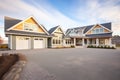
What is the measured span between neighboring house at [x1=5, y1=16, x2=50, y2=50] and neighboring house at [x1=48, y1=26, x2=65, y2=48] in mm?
1364

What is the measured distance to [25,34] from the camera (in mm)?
17562

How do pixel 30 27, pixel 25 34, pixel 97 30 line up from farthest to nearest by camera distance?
pixel 97 30 → pixel 30 27 → pixel 25 34

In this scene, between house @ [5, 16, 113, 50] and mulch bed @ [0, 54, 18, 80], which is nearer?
mulch bed @ [0, 54, 18, 80]

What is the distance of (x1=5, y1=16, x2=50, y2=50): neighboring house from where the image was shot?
655 inches

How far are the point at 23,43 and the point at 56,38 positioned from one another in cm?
960

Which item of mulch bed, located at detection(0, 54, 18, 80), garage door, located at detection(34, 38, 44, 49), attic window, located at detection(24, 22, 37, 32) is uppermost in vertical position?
attic window, located at detection(24, 22, 37, 32)

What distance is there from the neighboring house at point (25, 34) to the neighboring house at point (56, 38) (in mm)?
1364

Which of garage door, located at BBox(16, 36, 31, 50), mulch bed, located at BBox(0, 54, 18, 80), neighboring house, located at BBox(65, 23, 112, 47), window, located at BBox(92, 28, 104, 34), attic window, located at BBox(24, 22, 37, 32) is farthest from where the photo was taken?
window, located at BBox(92, 28, 104, 34)

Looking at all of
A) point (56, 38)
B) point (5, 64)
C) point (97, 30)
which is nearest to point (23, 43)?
point (56, 38)

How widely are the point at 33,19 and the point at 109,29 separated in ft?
74.0

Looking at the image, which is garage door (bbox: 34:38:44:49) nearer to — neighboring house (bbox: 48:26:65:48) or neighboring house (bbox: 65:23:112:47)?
neighboring house (bbox: 48:26:65:48)

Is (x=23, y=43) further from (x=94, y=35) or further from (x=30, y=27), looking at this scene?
(x=94, y=35)

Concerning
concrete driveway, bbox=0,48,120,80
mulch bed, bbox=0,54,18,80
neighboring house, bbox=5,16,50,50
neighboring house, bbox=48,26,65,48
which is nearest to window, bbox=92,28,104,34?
neighboring house, bbox=48,26,65,48

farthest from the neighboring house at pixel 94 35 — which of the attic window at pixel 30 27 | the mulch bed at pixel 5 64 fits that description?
the mulch bed at pixel 5 64
